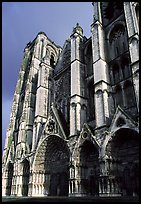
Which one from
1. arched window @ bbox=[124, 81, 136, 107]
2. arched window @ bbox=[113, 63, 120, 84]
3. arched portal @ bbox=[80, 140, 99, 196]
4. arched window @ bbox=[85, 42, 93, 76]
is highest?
arched window @ bbox=[85, 42, 93, 76]

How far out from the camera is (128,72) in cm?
1420

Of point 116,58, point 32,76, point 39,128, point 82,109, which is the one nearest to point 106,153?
point 82,109

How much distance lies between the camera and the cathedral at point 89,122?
11.5 meters

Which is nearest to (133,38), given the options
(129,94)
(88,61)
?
(129,94)

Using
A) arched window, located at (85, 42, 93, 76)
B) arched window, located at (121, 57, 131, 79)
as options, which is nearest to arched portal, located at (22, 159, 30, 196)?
arched window, located at (85, 42, 93, 76)

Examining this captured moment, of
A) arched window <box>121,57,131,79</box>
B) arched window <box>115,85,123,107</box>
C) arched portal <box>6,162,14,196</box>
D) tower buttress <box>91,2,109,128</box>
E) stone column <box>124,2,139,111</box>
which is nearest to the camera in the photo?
stone column <box>124,2,139,111</box>

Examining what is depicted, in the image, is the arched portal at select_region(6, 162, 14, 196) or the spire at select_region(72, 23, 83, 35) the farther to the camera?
the arched portal at select_region(6, 162, 14, 196)

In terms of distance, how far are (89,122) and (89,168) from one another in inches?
143

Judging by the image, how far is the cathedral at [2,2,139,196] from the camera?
37.8ft

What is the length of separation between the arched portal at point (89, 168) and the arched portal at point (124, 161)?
1.73 metres

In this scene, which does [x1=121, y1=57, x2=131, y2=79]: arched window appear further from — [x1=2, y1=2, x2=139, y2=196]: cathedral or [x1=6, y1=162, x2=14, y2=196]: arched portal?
[x1=6, y1=162, x2=14, y2=196]: arched portal

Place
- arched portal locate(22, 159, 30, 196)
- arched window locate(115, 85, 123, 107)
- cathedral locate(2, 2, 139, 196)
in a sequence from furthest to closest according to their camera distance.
→ arched portal locate(22, 159, 30, 196), arched window locate(115, 85, 123, 107), cathedral locate(2, 2, 139, 196)

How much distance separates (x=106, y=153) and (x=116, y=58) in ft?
25.7

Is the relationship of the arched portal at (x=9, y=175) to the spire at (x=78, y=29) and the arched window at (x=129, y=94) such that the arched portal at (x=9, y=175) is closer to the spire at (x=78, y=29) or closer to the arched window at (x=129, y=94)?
the arched window at (x=129, y=94)
